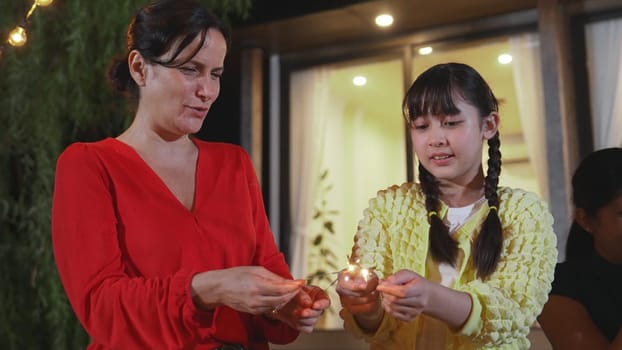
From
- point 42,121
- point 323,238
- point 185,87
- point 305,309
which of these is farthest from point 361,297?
point 323,238

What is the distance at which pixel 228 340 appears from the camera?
61.9 inches

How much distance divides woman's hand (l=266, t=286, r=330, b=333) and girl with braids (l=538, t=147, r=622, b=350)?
2.98 feet

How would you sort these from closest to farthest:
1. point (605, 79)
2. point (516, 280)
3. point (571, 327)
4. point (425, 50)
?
point (516, 280) → point (571, 327) → point (605, 79) → point (425, 50)

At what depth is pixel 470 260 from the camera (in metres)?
1.68

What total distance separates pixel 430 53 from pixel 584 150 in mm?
1333

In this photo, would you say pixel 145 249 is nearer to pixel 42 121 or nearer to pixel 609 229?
pixel 609 229

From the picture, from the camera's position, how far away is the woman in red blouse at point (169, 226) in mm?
1394

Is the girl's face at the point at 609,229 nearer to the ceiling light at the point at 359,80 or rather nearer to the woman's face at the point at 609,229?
the woman's face at the point at 609,229

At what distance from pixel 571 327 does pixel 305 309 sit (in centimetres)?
96

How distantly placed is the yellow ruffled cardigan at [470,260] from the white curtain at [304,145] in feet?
12.7

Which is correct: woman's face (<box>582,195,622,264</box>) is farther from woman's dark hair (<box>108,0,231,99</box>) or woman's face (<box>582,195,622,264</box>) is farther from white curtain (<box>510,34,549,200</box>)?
white curtain (<box>510,34,549,200</box>)

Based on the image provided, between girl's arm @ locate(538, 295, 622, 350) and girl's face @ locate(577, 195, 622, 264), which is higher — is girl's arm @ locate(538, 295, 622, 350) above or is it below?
below

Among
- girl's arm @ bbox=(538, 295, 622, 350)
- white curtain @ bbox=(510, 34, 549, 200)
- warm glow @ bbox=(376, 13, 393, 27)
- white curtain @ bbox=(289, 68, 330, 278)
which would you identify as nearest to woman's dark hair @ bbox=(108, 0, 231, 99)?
girl's arm @ bbox=(538, 295, 622, 350)

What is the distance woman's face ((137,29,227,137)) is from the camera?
161 centimetres
